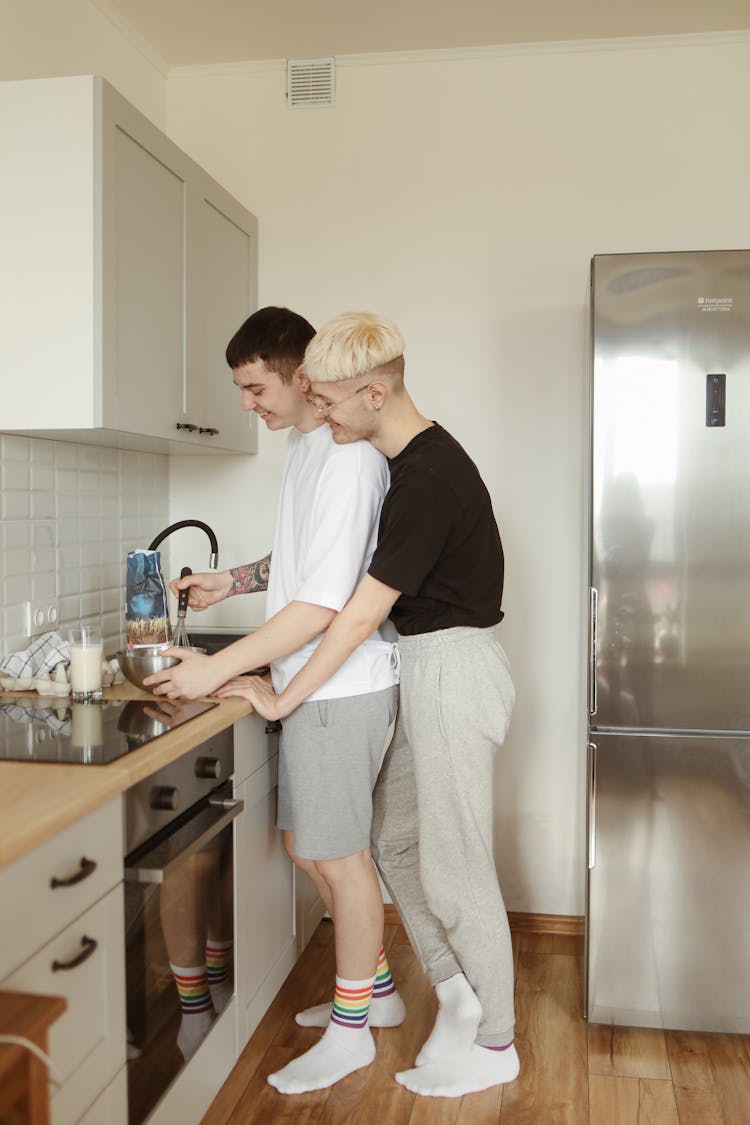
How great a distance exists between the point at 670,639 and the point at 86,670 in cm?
130

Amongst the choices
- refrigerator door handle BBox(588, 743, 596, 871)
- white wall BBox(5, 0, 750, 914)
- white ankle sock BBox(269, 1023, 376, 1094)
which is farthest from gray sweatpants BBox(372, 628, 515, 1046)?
white wall BBox(5, 0, 750, 914)

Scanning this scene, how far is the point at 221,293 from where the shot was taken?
274 centimetres

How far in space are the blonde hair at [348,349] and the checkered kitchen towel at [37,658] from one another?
836 millimetres

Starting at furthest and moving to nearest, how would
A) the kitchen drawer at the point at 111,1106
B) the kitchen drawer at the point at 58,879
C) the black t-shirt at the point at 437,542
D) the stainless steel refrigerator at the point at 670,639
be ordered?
1. the stainless steel refrigerator at the point at 670,639
2. the black t-shirt at the point at 437,542
3. the kitchen drawer at the point at 111,1106
4. the kitchen drawer at the point at 58,879

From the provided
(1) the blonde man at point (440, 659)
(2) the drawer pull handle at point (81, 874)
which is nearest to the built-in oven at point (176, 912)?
(2) the drawer pull handle at point (81, 874)

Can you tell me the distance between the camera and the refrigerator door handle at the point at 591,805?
7.77ft

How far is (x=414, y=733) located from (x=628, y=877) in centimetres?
70

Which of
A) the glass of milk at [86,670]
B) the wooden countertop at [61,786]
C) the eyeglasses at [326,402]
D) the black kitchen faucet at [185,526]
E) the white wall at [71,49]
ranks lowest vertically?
the wooden countertop at [61,786]

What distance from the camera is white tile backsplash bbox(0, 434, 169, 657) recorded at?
2.22m

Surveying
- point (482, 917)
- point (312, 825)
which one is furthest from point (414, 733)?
point (482, 917)

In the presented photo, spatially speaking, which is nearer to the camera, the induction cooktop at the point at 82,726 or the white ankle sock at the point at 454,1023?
the induction cooktop at the point at 82,726

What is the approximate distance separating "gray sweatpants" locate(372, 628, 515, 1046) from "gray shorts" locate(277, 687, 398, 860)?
3.9 inches

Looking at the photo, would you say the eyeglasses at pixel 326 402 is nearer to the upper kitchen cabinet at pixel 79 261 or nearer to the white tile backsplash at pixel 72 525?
the upper kitchen cabinet at pixel 79 261

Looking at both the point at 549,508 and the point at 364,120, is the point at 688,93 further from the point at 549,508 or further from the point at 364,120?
the point at 549,508
